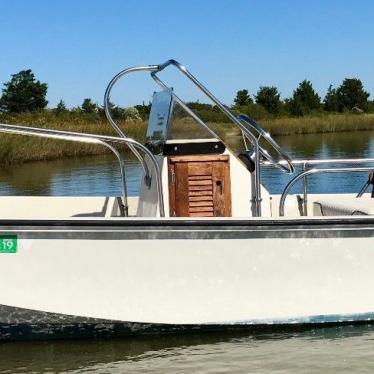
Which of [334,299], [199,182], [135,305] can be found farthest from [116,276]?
[334,299]

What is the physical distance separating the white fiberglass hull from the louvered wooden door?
60 cm

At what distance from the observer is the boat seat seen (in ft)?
18.3

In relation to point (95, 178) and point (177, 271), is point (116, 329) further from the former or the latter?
point (95, 178)

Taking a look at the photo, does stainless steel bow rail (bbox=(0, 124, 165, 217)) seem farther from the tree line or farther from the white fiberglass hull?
the tree line

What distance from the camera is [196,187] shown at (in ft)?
18.7

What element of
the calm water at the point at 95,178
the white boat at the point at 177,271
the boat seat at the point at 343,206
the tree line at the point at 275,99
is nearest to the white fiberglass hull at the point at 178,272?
the white boat at the point at 177,271

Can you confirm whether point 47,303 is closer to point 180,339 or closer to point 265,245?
point 180,339

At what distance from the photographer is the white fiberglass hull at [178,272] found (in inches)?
201

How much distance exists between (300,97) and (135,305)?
219 ft

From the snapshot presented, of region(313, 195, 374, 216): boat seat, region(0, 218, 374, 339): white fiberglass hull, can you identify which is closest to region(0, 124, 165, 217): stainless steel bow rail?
region(0, 218, 374, 339): white fiberglass hull

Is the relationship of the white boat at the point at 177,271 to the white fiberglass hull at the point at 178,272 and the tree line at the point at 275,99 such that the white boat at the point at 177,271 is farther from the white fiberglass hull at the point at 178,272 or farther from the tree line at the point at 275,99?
the tree line at the point at 275,99

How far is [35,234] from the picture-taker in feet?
16.6

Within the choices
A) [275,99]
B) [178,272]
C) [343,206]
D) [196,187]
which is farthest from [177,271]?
[275,99]

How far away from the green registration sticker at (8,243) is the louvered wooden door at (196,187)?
4.16 ft
